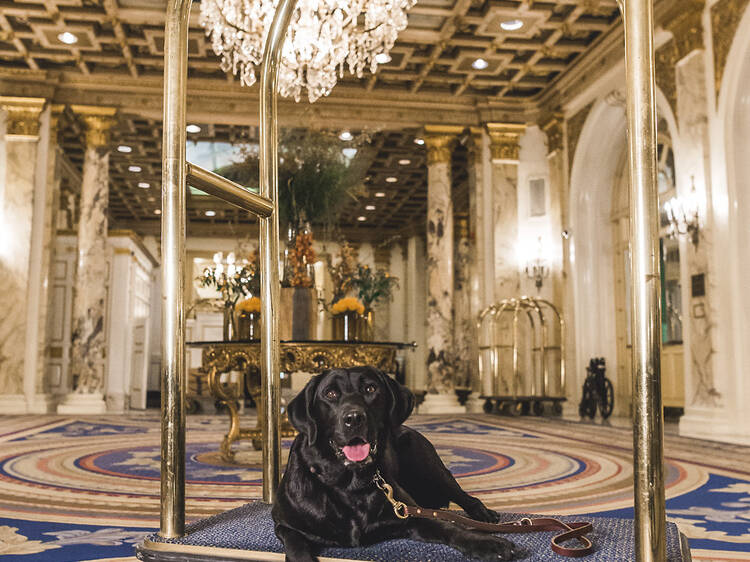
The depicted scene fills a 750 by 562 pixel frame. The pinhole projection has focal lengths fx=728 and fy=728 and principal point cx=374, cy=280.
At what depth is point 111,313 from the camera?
459 inches

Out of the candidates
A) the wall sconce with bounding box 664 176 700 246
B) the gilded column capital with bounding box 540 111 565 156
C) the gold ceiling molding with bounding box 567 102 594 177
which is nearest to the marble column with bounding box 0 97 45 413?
the gilded column capital with bounding box 540 111 565 156

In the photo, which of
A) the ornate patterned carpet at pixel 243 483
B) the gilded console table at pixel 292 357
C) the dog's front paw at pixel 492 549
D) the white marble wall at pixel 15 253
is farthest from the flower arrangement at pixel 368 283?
the white marble wall at pixel 15 253

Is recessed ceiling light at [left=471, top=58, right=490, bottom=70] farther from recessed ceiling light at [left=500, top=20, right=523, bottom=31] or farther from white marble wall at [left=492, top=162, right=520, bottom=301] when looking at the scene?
white marble wall at [left=492, top=162, right=520, bottom=301]

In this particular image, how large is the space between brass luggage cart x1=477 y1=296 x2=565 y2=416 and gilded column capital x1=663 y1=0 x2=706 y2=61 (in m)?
3.63

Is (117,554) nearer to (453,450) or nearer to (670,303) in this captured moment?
(453,450)

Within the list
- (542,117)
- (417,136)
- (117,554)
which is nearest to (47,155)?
(417,136)

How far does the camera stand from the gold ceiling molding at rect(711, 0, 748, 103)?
6848 mm

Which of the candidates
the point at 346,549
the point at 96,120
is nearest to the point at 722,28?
the point at 346,549

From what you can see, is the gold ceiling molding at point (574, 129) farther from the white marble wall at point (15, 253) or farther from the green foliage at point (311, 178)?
the white marble wall at point (15, 253)

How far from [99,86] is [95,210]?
1.84 m

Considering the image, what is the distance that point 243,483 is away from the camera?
3.70 metres

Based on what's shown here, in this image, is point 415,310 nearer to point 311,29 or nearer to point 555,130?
point 555,130

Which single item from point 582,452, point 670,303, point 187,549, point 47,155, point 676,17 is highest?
point 676,17

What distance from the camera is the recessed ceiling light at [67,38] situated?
360 inches
